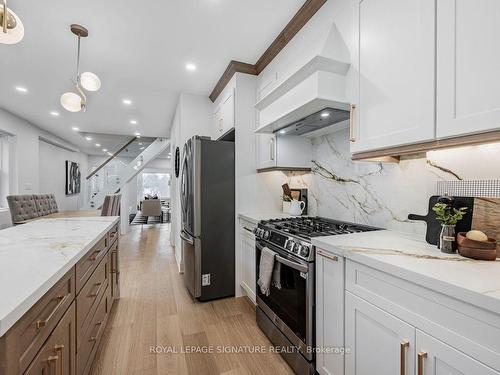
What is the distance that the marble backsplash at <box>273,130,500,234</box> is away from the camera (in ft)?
4.20

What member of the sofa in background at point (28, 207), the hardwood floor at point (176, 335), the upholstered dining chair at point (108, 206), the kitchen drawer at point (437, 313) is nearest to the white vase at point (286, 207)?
the hardwood floor at point (176, 335)

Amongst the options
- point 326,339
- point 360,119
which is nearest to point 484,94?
point 360,119

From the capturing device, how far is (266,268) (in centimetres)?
182

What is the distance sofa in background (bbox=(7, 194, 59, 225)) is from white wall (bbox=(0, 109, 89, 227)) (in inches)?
23.9

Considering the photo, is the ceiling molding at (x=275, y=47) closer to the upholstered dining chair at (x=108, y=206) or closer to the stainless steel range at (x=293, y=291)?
the stainless steel range at (x=293, y=291)

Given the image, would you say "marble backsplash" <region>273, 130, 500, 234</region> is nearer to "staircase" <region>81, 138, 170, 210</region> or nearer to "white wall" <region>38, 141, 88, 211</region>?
"staircase" <region>81, 138, 170, 210</region>

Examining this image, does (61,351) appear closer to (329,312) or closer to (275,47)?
(329,312)

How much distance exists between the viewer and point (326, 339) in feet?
4.44

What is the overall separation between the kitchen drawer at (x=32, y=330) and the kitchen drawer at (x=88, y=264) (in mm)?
173

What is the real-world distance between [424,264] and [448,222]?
1.14 feet

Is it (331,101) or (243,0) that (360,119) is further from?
(243,0)

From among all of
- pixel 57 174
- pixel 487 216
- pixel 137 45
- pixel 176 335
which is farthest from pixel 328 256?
pixel 57 174

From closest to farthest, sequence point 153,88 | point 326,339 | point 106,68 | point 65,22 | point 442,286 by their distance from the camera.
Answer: point 442,286, point 326,339, point 65,22, point 106,68, point 153,88

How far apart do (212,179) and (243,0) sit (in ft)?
5.10
